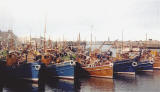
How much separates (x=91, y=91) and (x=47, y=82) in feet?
26.1

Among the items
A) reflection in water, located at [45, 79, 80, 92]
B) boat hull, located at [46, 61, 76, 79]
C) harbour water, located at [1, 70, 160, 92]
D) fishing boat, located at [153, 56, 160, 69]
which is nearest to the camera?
harbour water, located at [1, 70, 160, 92]

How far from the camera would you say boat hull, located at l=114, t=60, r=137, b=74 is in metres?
38.5

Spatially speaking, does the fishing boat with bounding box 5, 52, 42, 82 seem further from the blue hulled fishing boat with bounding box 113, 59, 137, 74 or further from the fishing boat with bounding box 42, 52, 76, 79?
the blue hulled fishing boat with bounding box 113, 59, 137, 74

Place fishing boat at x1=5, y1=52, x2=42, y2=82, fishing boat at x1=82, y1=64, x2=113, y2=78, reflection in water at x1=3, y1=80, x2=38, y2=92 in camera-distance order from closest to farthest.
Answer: reflection in water at x1=3, y1=80, x2=38, y2=92 → fishing boat at x1=5, y1=52, x2=42, y2=82 → fishing boat at x1=82, y1=64, x2=113, y2=78

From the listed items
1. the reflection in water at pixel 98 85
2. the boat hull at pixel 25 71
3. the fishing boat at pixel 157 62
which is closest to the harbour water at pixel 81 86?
the reflection in water at pixel 98 85

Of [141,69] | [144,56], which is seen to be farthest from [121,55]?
[144,56]

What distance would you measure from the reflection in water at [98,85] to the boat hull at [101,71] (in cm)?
114

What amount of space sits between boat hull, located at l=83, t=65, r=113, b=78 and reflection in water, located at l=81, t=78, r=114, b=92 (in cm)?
114

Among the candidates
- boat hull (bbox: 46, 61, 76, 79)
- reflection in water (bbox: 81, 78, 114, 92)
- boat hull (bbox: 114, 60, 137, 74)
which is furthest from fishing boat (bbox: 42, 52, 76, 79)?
boat hull (bbox: 114, 60, 137, 74)

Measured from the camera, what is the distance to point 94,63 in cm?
3609

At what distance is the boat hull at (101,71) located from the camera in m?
33.5

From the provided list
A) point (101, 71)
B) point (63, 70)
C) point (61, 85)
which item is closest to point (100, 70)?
point (101, 71)

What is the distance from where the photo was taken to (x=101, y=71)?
34469 millimetres

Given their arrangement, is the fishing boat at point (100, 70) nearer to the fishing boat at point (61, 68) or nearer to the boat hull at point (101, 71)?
the boat hull at point (101, 71)
